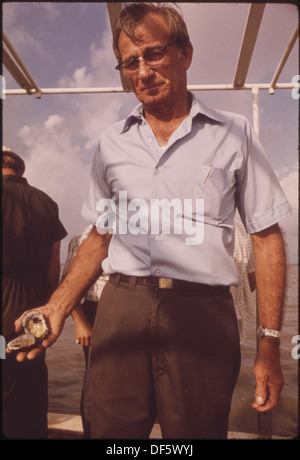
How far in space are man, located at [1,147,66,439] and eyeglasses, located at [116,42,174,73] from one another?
98cm

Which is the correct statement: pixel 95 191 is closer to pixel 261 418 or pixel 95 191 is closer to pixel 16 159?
pixel 16 159

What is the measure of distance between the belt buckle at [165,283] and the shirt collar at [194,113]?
629 millimetres

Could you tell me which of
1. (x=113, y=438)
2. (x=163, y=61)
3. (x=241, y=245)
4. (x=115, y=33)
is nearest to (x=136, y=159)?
(x=163, y=61)

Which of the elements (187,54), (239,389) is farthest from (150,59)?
(239,389)

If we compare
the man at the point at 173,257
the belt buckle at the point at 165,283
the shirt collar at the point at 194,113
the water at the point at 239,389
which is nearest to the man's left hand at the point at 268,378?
the man at the point at 173,257

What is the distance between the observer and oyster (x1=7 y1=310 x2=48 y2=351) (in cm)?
130

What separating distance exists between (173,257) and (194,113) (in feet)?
1.86

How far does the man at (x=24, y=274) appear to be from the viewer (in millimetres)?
1924

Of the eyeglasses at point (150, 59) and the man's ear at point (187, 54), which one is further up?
the man's ear at point (187, 54)

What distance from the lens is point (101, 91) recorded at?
2.36m

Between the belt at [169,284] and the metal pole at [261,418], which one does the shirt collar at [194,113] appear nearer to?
the belt at [169,284]

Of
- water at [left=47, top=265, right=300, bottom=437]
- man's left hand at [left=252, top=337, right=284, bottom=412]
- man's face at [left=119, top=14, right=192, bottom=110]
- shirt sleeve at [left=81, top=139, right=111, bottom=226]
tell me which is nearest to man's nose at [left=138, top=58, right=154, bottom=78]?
man's face at [left=119, top=14, right=192, bottom=110]

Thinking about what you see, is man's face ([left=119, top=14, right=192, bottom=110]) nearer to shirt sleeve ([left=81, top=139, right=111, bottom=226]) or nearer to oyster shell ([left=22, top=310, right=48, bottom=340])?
shirt sleeve ([left=81, top=139, right=111, bottom=226])
